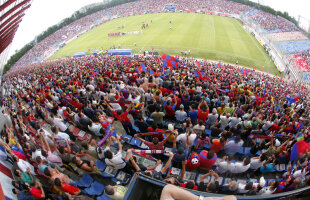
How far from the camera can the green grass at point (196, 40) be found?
93.4ft

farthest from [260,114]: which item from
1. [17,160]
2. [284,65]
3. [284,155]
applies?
[284,65]

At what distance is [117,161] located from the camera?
14.1ft

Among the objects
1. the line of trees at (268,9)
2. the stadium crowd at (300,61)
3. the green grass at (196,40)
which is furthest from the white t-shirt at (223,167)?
the line of trees at (268,9)

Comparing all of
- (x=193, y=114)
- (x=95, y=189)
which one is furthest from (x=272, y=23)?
(x=95, y=189)

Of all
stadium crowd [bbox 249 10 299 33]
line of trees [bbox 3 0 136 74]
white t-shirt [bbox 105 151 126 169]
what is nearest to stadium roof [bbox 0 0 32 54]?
white t-shirt [bbox 105 151 126 169]

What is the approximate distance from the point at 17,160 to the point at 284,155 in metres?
7.34

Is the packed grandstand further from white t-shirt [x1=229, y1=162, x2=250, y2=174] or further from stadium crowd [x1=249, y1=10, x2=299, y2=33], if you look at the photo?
stadium crowd [x1=249, y1=10, x2=299, y2=33]

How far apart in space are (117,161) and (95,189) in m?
0.94

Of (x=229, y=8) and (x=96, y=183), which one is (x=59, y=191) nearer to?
(x=96, y=183)

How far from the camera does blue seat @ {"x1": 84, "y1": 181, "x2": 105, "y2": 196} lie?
168 inches

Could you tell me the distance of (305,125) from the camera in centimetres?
716

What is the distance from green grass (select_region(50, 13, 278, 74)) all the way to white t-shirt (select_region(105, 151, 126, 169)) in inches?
1049

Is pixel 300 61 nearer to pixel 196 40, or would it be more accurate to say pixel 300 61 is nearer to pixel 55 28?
pixel 196 40

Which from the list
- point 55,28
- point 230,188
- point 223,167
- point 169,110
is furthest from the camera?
point 55,28
